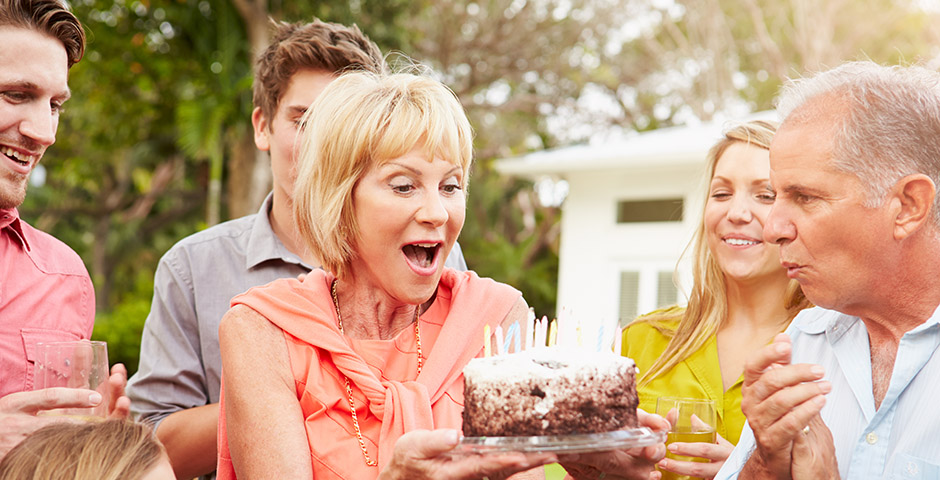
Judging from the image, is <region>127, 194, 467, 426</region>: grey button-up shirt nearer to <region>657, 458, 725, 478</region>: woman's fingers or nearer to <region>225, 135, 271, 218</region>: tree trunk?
<region>657, 458, 725, 478</region>: woman's fingers

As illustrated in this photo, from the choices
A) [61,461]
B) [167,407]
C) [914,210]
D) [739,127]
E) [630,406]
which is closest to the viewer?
[61,461]

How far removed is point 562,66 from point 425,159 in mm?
16025

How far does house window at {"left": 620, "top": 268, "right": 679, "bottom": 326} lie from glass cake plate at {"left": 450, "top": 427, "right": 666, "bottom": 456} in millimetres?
10156

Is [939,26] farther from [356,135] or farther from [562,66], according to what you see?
[356,135]

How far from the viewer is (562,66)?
722 inches

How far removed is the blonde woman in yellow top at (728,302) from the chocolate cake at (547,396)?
4.53 feet

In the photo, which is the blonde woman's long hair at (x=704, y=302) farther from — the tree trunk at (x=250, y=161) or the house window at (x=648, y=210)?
the tree trunk at (x=250, y=161)

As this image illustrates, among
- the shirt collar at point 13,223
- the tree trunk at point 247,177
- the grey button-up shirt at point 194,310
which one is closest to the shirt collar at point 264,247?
the grey button-up shirt at point 194,310

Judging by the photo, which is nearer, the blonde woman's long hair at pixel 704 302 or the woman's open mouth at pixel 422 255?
the woman's open mouth at pixel 422 255

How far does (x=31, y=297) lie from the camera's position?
3.45 meters

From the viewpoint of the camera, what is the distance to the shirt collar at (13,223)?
136 inches

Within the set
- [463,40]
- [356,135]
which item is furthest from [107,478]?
[463,40]

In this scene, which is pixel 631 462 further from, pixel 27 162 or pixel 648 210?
pixel 648 210

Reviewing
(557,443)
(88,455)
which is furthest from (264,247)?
(557,443)
